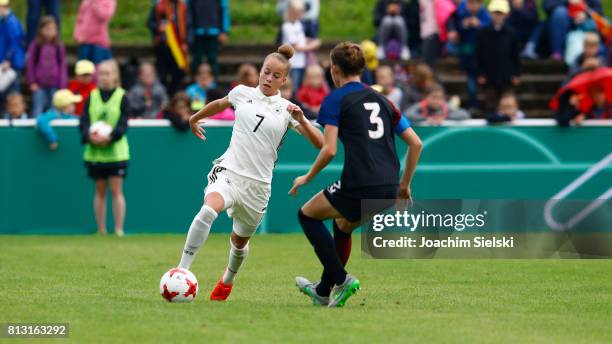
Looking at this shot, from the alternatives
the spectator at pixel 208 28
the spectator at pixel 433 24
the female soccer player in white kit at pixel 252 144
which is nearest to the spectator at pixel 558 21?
the spectator at pixel 433 24

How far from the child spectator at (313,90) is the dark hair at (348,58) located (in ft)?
30.8

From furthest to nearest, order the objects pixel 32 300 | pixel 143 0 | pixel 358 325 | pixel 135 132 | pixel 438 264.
Result: pixel 143 0
pixel 135 132
pixel 438 264
pixel 32 300
pixel 358 325

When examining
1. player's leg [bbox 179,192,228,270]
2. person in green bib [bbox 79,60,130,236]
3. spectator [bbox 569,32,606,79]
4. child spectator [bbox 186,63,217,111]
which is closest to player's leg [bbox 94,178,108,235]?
person in green bib [bbox 79,60,130,236]

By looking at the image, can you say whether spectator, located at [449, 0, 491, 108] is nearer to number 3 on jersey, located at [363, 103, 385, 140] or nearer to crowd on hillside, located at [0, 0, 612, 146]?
crowd on hillside, located at [0, 0, 612, 146]

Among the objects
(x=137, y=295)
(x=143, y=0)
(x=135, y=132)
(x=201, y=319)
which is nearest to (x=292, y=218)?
(x=135, y=132)

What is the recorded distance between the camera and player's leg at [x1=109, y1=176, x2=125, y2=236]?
17.9 meters

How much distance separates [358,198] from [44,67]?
11.5 m

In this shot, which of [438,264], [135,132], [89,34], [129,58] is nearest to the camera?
[438,264]

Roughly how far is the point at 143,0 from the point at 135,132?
37.9ft

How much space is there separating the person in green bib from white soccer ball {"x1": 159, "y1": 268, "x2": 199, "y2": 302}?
7500 millimetres

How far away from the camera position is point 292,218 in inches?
741

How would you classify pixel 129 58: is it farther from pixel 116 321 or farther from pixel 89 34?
pixel 116 321

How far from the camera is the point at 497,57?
21.1m

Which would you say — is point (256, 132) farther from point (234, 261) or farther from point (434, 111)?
point (434, 111)
